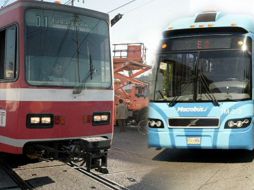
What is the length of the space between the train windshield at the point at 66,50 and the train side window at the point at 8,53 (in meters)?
0.29

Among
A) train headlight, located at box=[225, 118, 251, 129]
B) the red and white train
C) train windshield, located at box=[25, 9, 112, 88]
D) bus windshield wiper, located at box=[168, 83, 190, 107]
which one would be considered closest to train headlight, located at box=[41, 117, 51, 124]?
the red and white train

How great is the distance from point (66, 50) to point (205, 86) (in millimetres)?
3522

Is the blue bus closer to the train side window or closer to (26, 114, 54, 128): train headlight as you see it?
(26, 114, 54, 128): train headlight

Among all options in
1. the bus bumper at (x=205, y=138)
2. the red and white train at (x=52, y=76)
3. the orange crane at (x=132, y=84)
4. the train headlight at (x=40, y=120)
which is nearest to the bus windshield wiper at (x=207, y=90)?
the bus bumper at (x=205, y=138)

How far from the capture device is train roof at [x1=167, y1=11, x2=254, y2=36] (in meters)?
9.88

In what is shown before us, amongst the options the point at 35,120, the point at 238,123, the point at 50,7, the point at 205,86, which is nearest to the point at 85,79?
the point at 35,120

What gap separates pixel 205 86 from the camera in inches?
385

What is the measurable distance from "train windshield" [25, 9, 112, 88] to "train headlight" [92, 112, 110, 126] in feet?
1.64

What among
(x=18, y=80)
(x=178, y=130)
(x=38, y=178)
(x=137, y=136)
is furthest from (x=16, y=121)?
(x=137, y=136)

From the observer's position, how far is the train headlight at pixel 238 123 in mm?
9438

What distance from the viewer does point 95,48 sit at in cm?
800

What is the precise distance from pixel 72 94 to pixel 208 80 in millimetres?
3491

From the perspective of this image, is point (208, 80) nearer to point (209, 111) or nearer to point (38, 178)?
point (209, 111)

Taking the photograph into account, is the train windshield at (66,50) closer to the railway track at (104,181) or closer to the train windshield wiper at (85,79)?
the train windshield wiper at (85,79)
